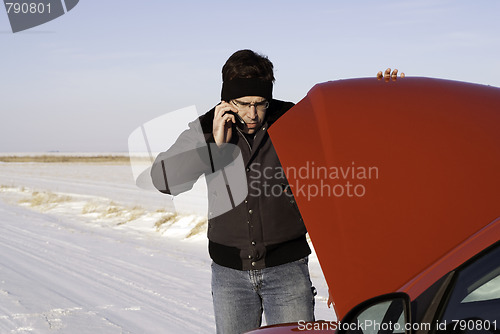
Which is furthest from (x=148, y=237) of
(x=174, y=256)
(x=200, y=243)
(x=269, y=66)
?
(x=269, y=66)

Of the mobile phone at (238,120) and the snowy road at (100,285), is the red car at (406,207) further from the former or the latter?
the snowy road at (100,285)

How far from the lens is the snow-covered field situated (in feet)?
19.5

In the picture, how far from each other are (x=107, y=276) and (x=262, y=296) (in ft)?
18.2

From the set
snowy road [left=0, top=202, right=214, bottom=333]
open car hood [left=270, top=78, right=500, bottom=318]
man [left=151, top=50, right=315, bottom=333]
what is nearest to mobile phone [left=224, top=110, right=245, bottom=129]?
man [left=151, top=50, right=315, bottom=333]

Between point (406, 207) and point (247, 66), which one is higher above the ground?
point (247, 66)

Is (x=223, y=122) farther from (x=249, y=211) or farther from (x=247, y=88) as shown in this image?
(x=249, y=211)

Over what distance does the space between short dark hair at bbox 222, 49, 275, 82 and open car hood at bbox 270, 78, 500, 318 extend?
115cm

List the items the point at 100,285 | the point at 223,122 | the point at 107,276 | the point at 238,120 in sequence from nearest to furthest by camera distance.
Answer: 1. the point at 223,122
2. the point at 238,120
3. the point at 100,285
4. the point at 107,276

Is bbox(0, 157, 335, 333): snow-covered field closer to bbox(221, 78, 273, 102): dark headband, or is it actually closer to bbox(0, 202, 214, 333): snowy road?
bbox(0, 202, 214, 333): snowy road

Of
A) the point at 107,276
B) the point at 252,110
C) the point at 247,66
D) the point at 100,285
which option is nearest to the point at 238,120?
the point at 252,110

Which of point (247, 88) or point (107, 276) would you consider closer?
point (247, 88)

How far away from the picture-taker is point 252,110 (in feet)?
9.24

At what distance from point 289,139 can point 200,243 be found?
34.3ft

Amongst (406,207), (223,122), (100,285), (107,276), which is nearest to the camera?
(406,207)
